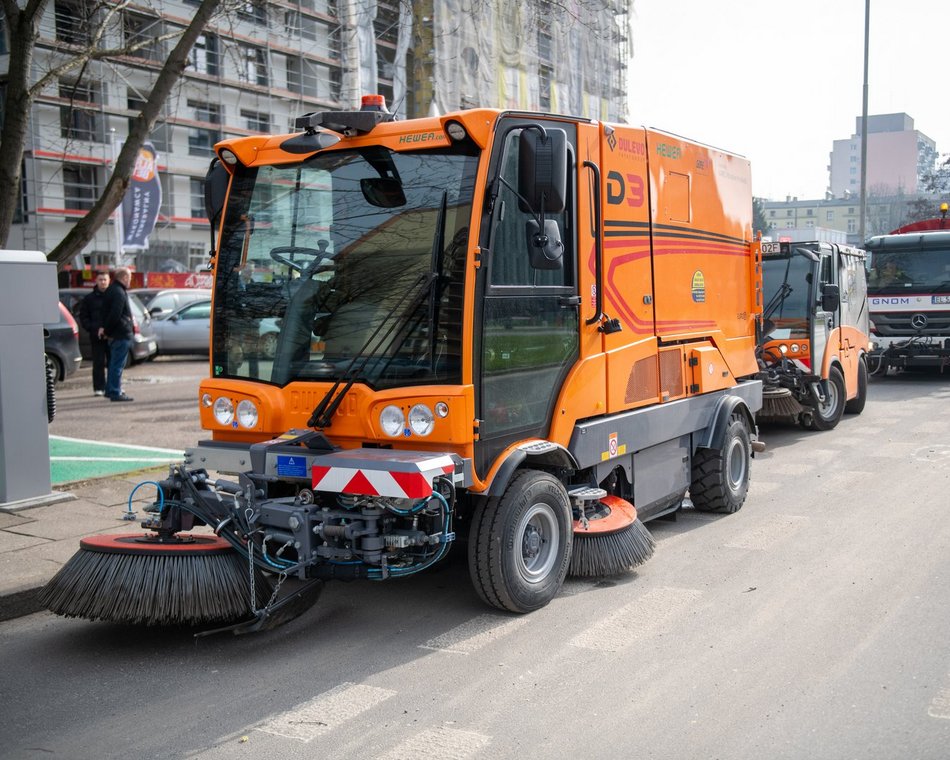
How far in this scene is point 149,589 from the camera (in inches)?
185

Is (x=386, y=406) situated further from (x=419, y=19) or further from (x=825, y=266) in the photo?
(x=419, y=19)

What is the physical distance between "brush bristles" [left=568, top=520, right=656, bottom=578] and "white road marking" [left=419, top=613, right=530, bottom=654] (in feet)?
2.33

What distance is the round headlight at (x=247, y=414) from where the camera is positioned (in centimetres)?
541

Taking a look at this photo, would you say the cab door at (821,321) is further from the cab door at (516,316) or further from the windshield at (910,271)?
the cab door at (516,316)

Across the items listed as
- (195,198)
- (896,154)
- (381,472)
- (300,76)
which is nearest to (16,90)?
(381,472)

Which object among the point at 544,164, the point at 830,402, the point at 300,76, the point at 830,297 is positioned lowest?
the point at 830,402

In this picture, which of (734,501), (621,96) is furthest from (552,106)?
(734,501)

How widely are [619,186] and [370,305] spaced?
6.37 ft

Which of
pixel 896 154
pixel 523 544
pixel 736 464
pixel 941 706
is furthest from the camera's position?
pixel 896 154

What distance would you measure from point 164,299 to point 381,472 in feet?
62.0

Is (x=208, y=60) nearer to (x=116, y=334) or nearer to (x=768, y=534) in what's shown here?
(x=116, y=334)

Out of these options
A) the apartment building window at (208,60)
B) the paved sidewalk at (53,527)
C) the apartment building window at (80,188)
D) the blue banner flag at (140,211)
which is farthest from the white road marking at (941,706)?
the apartment building window at (208,60)

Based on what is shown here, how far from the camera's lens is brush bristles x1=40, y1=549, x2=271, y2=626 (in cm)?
467

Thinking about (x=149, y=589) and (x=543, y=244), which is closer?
(x=149, y=589)
